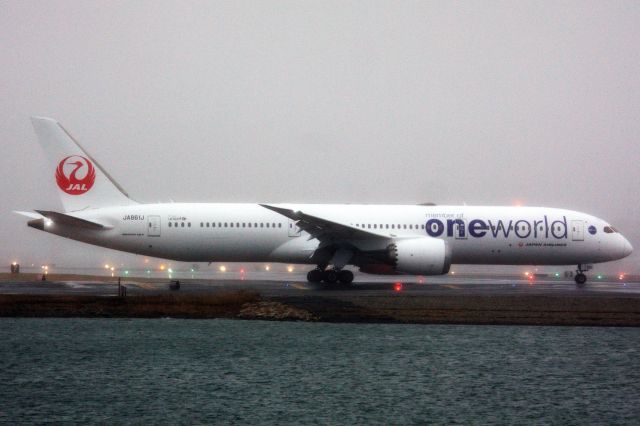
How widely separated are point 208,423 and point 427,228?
23.3m

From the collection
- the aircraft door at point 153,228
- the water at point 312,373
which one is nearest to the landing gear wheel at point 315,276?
the aircraft door at point 153,228

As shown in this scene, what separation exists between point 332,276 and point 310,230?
7.03 ft

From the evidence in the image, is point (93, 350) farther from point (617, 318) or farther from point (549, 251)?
point (549, 251)

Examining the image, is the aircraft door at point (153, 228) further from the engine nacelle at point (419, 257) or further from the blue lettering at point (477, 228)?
the blue lettering at point (477, 228)

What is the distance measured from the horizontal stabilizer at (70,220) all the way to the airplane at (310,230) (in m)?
0.05

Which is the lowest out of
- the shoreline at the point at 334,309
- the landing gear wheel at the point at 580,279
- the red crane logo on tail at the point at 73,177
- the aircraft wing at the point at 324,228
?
the shoreline at the point at 334,309

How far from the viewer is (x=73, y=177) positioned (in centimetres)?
3047

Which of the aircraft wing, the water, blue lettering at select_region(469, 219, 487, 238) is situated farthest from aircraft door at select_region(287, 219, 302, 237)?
the water

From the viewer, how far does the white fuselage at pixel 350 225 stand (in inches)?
1169

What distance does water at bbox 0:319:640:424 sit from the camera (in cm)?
902

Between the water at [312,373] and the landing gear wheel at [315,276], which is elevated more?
the landing gear wheel at [315,276]

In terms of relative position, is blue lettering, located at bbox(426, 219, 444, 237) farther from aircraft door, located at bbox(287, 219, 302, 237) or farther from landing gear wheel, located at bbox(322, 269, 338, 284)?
aircraft door, located at bbox(287, 219, 302, 237)

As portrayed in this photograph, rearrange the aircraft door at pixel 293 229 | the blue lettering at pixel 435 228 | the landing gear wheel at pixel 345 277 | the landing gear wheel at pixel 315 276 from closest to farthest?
the landing gear wheel at pixel 345 277
the landing gear wheel at pixel 315 276
the aircraft door at pixel 293 229
the blue lettering at pixel 435 228

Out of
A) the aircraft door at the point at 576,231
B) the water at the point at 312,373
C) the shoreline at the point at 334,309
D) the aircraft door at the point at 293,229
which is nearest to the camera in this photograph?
the water at the point at 312,373
